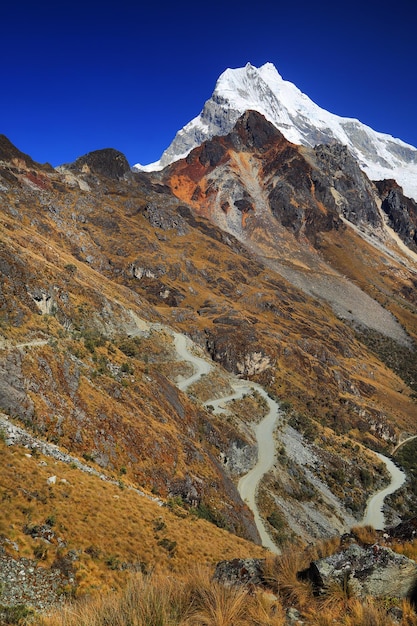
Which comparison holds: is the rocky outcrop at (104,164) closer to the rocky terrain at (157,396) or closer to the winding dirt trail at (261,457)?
the rocky terrain at (157,396)

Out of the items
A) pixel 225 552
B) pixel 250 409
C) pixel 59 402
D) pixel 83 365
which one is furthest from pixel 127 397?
pixel 250 409

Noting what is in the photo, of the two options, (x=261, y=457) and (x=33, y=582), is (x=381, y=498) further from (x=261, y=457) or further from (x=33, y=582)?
(x=33, y=582)

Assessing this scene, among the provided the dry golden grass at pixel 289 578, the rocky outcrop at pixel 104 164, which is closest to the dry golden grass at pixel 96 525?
the dry golden grass at pixel 289 578

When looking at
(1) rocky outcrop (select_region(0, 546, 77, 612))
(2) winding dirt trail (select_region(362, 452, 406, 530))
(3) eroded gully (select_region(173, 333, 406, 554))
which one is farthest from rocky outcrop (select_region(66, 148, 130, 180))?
(1) rocky outcrop (select_region(0, 546, 77, 612))

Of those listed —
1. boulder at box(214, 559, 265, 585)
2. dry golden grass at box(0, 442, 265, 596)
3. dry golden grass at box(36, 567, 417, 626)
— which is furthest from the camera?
dry golden grass at box(0, 442, 265, 596)

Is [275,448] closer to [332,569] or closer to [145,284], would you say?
[332,569]

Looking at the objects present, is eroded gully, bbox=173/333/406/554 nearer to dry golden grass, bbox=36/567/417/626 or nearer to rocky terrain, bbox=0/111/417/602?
rocky terrain, bbox=0/111/417/602
